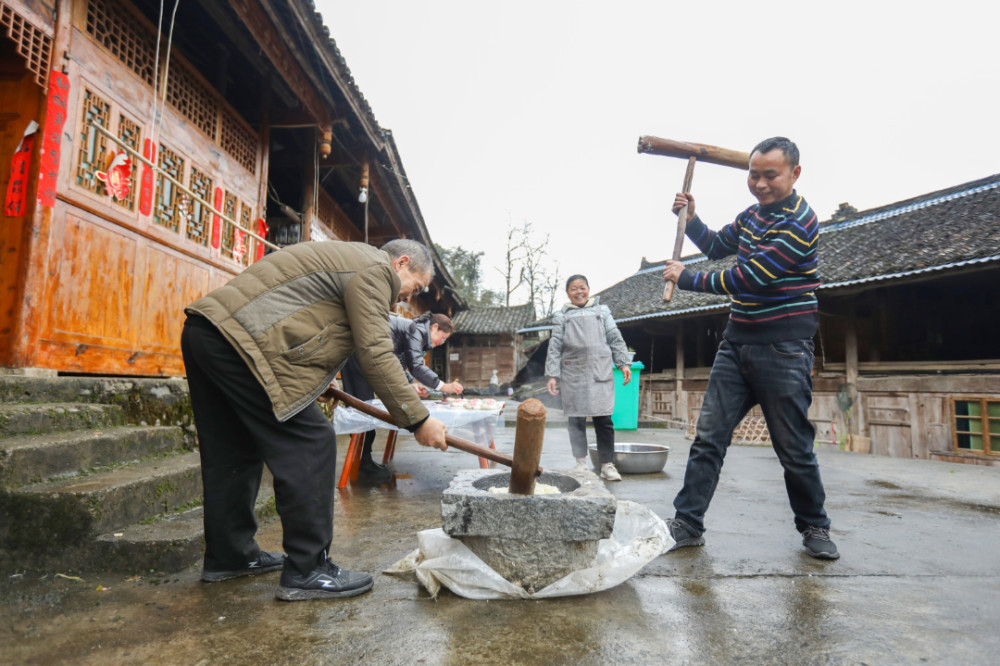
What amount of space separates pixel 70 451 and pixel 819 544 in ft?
11.3

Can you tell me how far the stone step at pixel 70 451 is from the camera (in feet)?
7.35

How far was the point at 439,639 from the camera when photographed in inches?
61.9

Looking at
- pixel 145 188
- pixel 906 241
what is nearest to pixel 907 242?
pixel 906 241

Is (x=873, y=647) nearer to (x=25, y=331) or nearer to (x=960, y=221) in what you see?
(x=25, y=331)

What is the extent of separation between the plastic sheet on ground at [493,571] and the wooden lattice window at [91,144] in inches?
137

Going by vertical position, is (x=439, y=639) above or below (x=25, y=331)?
below

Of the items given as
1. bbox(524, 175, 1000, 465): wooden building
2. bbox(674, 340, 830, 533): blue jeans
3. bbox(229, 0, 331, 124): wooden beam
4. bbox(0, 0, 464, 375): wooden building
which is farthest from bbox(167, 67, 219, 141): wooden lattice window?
bbox(524, 175, 1000, 465): wooden building

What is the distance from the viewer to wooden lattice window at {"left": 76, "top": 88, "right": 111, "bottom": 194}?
3.61m

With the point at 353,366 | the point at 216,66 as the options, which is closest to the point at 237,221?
the point at 216,66

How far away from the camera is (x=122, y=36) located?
4.11m

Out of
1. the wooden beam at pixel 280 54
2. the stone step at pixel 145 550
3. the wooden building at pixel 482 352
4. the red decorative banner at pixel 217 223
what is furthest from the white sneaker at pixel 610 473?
the wooden building at pixel 482 352

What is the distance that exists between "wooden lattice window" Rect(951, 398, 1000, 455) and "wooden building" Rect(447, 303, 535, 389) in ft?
56.0

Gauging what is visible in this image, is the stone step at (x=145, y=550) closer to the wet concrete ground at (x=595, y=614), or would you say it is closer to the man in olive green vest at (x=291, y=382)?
the wet concrete ground at (x=595, y=614)

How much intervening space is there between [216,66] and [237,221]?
158 centimetres
